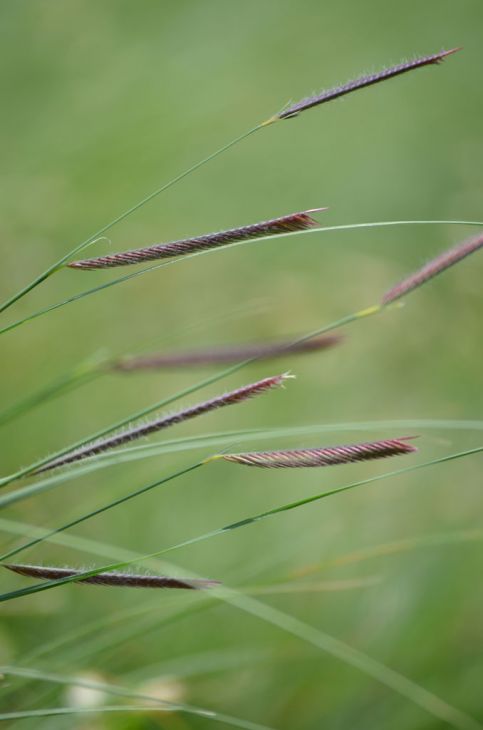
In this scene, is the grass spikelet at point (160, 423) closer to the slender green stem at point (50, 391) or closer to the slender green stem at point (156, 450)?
the slender green stem at point (156, 450)

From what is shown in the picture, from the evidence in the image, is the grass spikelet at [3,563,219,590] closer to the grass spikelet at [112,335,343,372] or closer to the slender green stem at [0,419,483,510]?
the slender green stem at [0,419,483,510]

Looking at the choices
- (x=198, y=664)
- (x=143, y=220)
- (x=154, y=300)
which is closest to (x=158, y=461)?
(x=154, y=300)

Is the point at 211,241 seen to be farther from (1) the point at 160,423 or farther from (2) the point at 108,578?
(2) the point at 108,578

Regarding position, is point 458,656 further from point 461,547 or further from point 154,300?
point 154,300

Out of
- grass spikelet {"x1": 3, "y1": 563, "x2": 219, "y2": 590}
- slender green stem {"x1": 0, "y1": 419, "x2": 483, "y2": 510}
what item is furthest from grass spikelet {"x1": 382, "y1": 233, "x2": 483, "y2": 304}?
grass spikelet {"x1": 3, "y1": 563, "x2": 219, "y2": 590}

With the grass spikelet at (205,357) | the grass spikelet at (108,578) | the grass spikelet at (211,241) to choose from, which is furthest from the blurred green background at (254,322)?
the grass spikelet at (211,241)

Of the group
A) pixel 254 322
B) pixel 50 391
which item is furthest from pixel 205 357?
pixel 254 322
